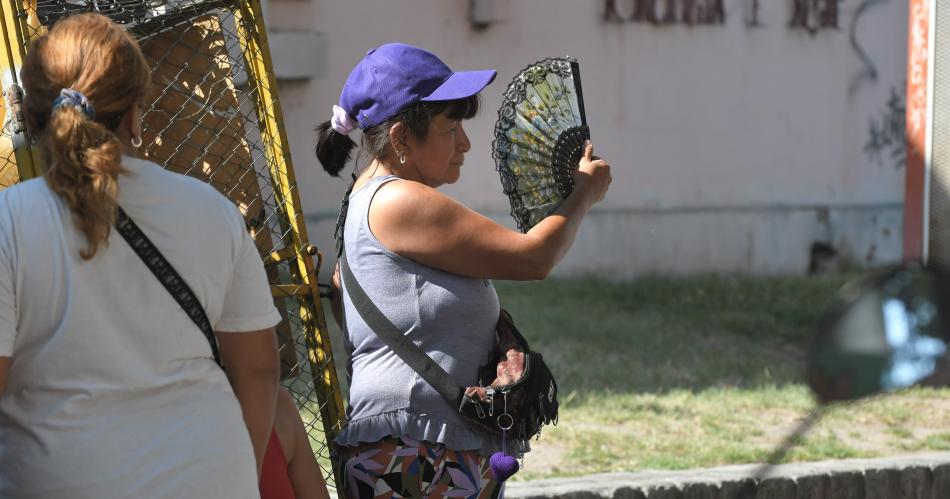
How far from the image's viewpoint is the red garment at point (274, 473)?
2.49 meters

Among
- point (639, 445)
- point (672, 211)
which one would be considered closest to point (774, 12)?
point (672, 211)

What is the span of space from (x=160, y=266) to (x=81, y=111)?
11.0 inches

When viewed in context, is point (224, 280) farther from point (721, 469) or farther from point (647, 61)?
point (647, 61)

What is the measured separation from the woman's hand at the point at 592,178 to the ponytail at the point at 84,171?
1.11 meters

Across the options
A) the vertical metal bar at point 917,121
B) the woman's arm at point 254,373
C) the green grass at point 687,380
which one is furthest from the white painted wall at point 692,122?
the woman's arm at point 254,373

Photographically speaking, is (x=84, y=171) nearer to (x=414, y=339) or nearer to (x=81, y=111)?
(x=81, y=111)

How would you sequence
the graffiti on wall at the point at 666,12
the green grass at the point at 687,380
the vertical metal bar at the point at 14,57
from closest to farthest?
the vertical metal bar at the point at 14,57 → the green grass at the point at 687,380 → the graffiti on wall at the point at 666,12

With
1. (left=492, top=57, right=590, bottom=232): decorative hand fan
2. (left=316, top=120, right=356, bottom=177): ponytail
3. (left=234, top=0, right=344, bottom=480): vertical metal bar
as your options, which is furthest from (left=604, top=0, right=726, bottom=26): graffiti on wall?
(left=316, top=120, right=356, bottom=177): ponytail

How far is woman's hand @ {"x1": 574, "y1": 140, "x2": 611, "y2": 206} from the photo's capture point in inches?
109

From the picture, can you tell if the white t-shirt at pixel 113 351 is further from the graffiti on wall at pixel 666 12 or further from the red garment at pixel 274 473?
the graffiti on wall at pixel 666 12

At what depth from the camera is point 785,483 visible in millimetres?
4668

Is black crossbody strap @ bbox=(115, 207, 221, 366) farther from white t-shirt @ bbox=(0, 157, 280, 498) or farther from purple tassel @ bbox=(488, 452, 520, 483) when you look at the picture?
purple tassel @ bbox=(488, 452, 520, 483)

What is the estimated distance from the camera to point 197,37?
301 centimetres

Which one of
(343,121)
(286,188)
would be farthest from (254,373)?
(286,188)
